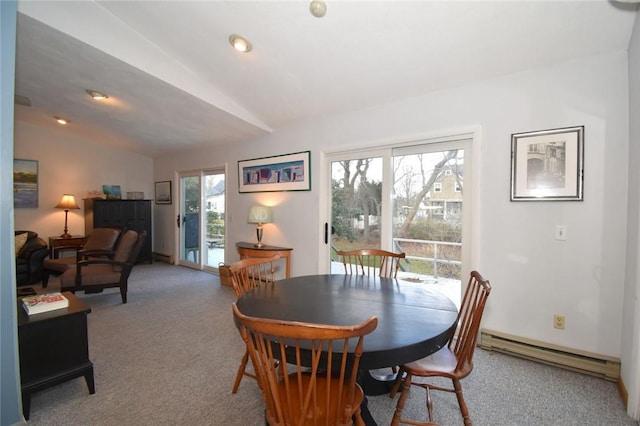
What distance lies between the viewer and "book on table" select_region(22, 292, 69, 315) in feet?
6.20

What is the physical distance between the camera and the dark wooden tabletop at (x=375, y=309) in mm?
1179

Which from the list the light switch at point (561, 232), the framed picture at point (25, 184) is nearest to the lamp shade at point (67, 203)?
the framed picture at point (25, 184)

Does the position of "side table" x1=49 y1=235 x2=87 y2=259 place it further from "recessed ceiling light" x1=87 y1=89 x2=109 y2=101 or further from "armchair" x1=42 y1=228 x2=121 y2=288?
"recessed ceiling light" x1=87 y1=89 x2=109 y2=101

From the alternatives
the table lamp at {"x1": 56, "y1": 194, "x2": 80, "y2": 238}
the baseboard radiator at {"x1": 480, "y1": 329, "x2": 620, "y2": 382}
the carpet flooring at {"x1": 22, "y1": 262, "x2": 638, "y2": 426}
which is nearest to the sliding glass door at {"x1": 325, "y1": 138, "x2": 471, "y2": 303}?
the baseboard radiator at {"x1": 480, "y1": 329, "x2": 620, "y2": 382}

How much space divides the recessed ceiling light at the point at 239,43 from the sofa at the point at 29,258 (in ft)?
13.9

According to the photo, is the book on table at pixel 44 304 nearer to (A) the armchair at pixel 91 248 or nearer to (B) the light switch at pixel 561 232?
(A) the armchair at pixel 91 248

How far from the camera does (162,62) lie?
10.1 feet

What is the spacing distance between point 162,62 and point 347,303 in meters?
3.17

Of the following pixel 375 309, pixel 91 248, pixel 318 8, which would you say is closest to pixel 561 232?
pixel 375 309

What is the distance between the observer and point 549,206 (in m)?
2.31

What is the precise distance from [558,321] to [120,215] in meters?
6.82

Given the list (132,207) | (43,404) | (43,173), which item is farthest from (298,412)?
(43,173)

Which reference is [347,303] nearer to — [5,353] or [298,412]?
[298,412]

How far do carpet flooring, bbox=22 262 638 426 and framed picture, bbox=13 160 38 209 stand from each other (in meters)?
3.89
